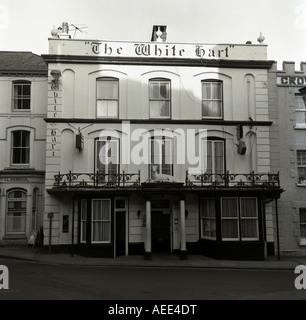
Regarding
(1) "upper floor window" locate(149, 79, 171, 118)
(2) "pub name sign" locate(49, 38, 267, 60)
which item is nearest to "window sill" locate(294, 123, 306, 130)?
(2) "pub name sign" locate(49, 38, 267, 60)

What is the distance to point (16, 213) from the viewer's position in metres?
22.2

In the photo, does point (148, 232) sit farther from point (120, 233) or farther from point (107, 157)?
point (107, 157)

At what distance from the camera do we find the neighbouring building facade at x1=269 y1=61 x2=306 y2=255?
21.0 meters

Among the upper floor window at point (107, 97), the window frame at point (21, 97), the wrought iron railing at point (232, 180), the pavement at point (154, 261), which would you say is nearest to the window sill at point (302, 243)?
the pavement at point (154, 261)

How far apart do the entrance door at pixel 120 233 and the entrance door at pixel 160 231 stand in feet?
5.15

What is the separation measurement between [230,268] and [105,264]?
17.5ft

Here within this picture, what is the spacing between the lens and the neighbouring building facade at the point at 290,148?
21.0 m

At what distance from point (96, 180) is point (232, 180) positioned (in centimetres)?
694

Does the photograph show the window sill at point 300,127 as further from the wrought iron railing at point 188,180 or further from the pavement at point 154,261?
the pavement at point 154,261

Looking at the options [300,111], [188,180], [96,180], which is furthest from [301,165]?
[96,180]

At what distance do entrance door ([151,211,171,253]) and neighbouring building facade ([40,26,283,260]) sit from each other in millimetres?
51

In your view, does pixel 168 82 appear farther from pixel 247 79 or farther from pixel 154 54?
pixel 247 79

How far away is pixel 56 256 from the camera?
61.2 feet
